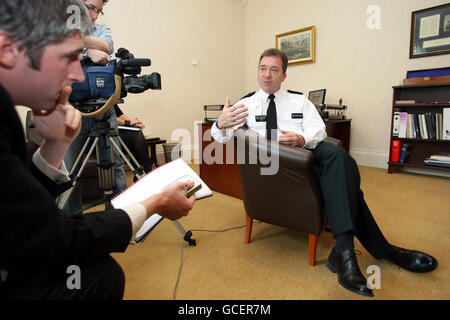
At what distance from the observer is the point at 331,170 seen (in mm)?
1234

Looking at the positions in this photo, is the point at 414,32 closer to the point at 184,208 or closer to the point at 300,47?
the point at 300,47

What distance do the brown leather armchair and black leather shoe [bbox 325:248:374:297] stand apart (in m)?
0.15

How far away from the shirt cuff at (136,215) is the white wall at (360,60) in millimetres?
3403

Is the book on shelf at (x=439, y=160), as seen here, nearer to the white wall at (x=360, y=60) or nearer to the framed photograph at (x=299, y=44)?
the white wall at (x=360, y=60)

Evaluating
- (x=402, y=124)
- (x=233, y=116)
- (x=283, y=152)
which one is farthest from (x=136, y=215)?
(x=402, y=124)

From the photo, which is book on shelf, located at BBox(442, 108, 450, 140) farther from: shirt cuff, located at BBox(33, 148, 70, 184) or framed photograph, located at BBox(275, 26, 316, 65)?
shirt cuff, located at BBox(33, 148, 70, 184)

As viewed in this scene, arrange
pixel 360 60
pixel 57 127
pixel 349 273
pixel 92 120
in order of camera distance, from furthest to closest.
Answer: pixel 360 60, pixel 92 120, pixel 349 273, pixel 57 127

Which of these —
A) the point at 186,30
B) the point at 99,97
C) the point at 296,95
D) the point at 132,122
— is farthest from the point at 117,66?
the point at 186,30

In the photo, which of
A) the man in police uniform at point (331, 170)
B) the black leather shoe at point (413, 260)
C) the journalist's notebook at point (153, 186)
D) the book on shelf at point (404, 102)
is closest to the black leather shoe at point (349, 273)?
the man in police uniform at point (331, 170)

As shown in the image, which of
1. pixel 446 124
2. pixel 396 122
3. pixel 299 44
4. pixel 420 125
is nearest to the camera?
pixel 446 124

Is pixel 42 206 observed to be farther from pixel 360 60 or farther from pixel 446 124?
pixel 360 60

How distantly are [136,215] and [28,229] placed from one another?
9.0 inches

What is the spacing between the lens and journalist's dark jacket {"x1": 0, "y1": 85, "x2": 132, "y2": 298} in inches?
16.3

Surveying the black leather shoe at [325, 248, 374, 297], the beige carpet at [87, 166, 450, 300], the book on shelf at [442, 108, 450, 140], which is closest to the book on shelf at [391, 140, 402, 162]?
the book on shelf at [442, 108, 450, 140]
